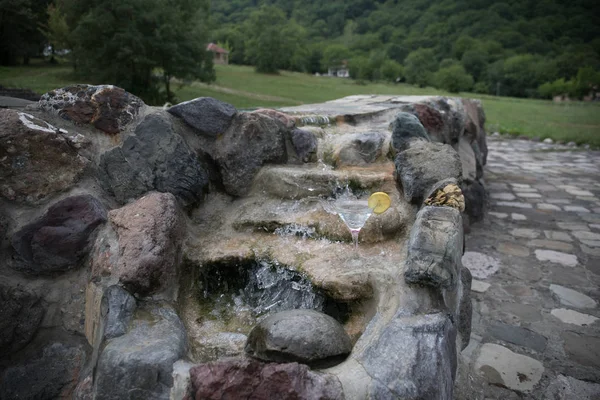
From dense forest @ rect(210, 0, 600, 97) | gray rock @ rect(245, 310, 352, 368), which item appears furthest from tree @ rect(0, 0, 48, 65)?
dense forest @ rect(210, 0, 600, 97)

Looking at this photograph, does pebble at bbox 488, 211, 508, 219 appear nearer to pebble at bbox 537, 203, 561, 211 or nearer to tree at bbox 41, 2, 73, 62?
pebble at bbox 537, 203, 561, 211

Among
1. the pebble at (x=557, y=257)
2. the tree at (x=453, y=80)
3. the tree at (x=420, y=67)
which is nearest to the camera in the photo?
the pebble at (x=557, y=257)

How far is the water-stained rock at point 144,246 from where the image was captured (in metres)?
2.06

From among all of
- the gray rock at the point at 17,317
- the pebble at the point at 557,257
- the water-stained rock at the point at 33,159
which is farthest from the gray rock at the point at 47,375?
Answer: the pebble at the point at 557,257

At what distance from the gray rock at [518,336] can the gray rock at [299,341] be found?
163 centimetres

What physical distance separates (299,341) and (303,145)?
195cm

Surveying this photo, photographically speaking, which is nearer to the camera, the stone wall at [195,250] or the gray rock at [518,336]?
the stone wall at [195,250]

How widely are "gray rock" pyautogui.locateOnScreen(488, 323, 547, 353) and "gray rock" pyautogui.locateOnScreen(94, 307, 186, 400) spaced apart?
2191 mm

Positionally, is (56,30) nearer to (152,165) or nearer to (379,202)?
(152,165)

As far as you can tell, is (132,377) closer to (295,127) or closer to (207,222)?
(207,222)

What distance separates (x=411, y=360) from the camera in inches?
62.2

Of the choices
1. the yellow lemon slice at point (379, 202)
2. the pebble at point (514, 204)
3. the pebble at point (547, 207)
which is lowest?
the pebble at point (514, 204)

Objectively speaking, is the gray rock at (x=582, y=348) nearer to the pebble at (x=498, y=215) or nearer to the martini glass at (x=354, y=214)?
the martini glass at (x=354, y=214)

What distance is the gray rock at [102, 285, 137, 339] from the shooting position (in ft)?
6.06
